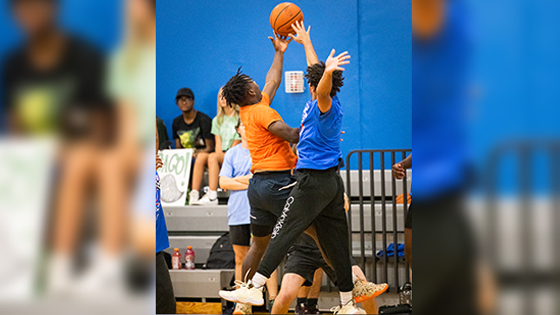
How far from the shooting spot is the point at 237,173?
5332 millimetres

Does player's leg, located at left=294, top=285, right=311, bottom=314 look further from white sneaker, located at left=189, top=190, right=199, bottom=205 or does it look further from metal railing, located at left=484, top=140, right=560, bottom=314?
metal railing, located at left=484, top=140, right=560, bottom=314

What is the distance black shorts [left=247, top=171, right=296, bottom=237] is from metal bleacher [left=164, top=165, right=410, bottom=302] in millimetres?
1214

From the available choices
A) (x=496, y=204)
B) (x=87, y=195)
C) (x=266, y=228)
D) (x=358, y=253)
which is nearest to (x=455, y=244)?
(x=496, y=204)

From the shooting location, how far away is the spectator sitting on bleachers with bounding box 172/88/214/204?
6.63m

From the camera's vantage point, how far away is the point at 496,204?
2100 millimetres

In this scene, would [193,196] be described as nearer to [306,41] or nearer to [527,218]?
[306,41]

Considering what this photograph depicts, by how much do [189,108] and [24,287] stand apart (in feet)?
15.1

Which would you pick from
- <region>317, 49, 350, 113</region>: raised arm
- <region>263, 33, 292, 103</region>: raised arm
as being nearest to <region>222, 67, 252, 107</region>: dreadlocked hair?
<region>263, 33, 292, 103</region>: raised arm

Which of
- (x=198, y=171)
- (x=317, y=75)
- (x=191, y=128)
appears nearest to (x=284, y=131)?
(x=317, y=75)

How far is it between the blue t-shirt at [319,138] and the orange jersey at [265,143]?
33 cm

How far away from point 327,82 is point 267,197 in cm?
102

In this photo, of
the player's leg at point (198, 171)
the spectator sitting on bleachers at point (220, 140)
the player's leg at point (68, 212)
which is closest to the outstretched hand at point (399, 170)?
the spectator sitting on bleachers at point (220, 140)

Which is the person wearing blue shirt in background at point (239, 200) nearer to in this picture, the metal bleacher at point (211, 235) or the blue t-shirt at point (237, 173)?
the blue t-shirt at point (237, 173)

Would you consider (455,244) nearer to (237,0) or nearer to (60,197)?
(60,197)
